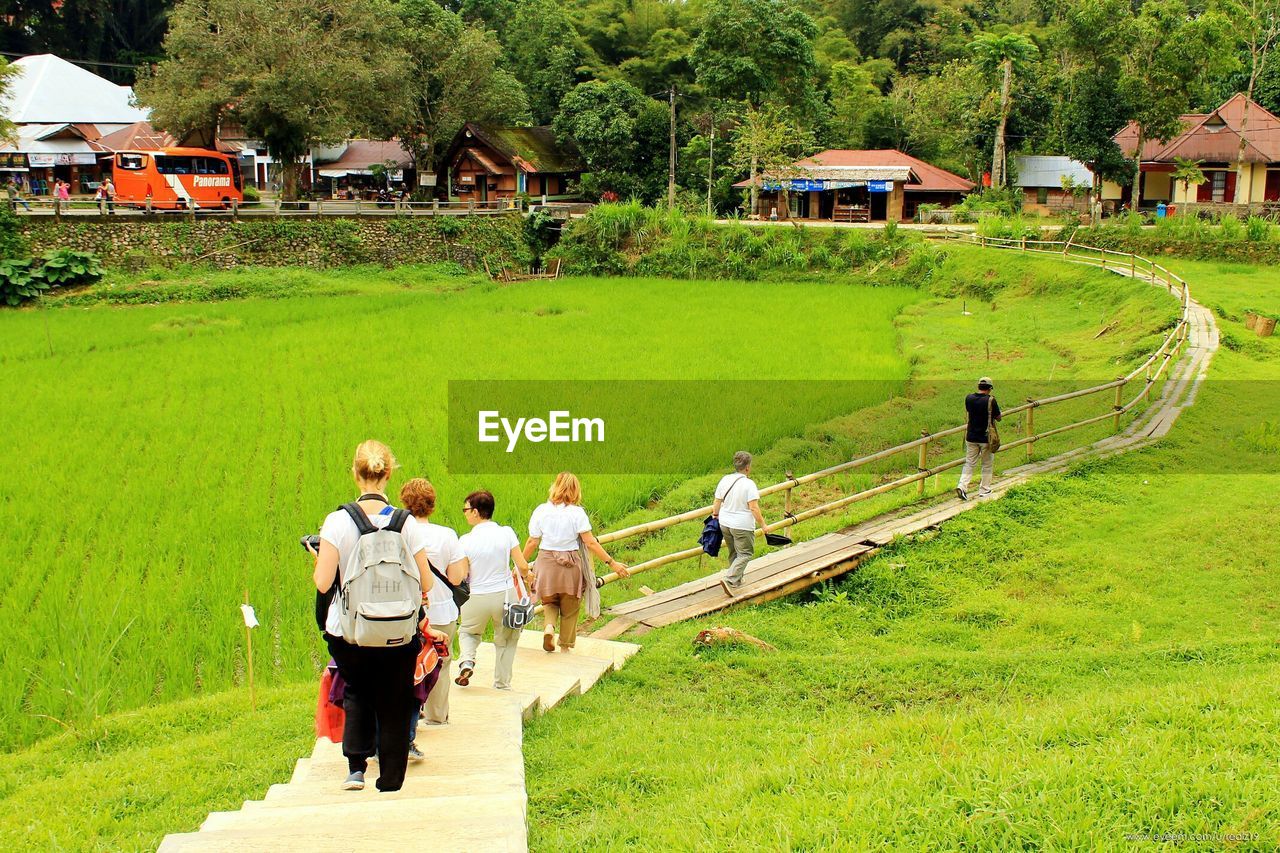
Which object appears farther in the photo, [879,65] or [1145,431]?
[879,65]

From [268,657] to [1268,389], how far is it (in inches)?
549

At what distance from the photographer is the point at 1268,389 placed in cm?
1517

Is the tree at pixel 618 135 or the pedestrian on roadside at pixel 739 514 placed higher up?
the tree at pixel 618 135

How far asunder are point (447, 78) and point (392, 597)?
135ft

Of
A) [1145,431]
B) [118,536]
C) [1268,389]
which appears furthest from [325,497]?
[1268,389]

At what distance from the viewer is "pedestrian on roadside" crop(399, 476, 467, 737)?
207 inches

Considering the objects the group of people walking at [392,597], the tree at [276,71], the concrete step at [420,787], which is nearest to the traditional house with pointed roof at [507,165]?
the tree at [276,71]

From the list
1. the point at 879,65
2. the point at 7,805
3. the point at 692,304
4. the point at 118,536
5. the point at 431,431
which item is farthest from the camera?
the point at 879,65

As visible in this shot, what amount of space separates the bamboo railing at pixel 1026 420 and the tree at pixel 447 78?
20.7 m

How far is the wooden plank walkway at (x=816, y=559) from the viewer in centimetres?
841

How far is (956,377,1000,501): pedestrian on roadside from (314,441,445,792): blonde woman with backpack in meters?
7.48

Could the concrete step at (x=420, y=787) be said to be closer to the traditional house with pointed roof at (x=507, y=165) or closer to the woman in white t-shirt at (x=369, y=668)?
the woman in white t-shirt at (x=369, y=668)

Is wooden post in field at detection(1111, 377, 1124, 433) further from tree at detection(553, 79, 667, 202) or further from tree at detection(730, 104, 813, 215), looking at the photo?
tree at detection(553, 79, 667, 202)

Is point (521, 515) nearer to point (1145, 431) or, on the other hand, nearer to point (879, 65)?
point (1145, 431)
